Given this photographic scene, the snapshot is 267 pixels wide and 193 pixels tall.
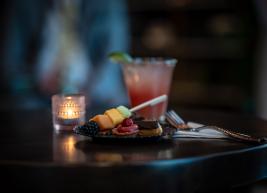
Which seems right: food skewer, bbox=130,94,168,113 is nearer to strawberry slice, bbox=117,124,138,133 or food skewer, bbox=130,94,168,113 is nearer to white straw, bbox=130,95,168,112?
white straw, bbox=130,95,168,112

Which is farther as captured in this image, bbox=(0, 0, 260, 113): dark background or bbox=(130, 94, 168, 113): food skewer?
bbox=(0, 0, 260, 113): dark background

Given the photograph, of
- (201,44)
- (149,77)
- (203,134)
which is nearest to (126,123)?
(203,134)

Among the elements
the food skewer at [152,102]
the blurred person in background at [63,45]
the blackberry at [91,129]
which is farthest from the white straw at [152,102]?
the blurred person in background at [63,45]

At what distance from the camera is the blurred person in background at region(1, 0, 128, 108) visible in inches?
143

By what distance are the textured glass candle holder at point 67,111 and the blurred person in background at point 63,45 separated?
93.1 inches

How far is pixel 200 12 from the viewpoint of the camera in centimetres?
353

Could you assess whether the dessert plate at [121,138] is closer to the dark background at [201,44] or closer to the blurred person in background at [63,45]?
the dark background at [201,44]

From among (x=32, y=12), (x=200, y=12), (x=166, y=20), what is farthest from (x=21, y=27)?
(x=200, y=12)

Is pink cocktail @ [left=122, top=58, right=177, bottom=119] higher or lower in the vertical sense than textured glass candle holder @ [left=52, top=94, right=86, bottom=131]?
higher

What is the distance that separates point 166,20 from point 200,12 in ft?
0.92

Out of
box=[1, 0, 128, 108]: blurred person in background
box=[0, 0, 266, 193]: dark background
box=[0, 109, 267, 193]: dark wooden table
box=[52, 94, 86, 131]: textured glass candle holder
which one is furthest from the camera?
box=[1, 0, 128, 108]: blurred person in background

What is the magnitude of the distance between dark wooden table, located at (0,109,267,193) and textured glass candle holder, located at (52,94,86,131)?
0.33 ft

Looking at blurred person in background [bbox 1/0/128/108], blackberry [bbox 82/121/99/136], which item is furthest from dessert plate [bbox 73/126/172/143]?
blurred person in background [bbox 1/0/128/108]

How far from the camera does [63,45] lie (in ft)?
12.2
